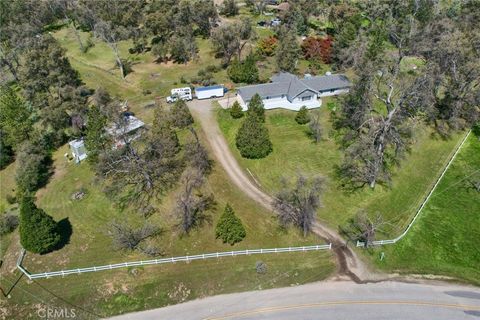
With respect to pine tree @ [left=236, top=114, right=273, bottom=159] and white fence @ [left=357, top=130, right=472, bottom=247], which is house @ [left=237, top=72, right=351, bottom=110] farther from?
white fence @ [left=357, top=130, right=472, bottom=247]

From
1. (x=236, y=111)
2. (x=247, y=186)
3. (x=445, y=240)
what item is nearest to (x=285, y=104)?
(x=236, y=111)

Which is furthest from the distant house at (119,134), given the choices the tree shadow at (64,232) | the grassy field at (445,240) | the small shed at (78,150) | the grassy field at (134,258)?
the grassy field at (445,240)

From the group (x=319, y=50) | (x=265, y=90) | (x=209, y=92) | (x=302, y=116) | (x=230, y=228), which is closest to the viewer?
(x=230, y=228)

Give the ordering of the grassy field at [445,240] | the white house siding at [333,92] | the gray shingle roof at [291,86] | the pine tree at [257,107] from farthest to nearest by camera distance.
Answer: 1. the white house siding at [333,92]
2. the gray shingle roof at [291,86]
3. the pine tree at [257,107]
4. the grassy field at [445,240]

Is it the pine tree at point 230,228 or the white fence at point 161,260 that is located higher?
the pine tree at point 230,228

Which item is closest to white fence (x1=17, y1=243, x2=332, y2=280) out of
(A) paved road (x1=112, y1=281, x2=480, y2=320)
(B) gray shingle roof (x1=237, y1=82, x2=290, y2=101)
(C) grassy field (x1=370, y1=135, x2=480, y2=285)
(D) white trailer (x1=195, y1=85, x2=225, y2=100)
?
(A) paved road (x1=112, y1=281, x2=480, y2=320)

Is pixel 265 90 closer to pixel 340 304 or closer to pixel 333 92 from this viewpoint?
pixel 333 92

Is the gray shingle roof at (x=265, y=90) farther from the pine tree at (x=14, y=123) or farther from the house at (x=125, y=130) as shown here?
the pine tree at (x=14, y=123)
